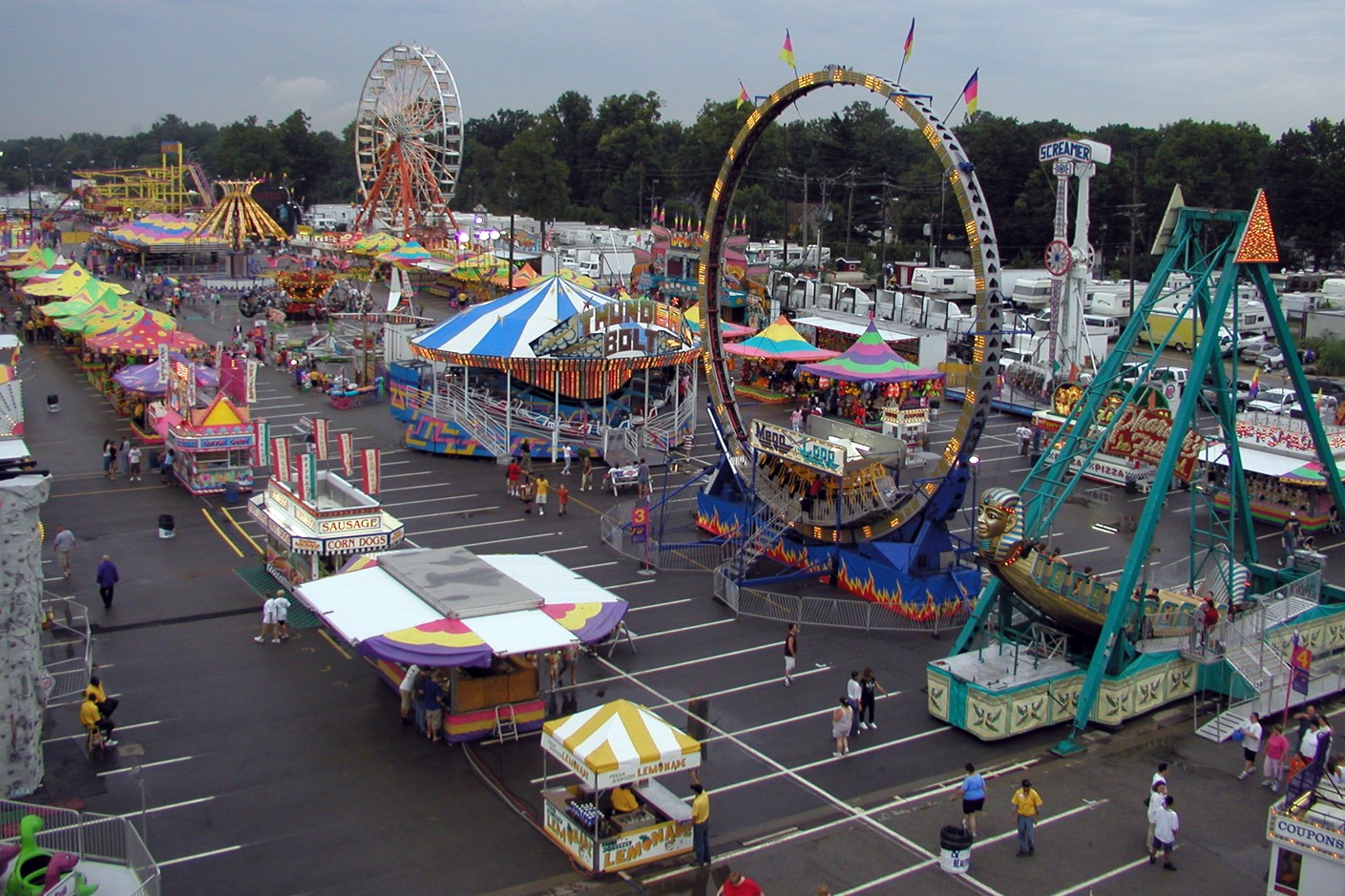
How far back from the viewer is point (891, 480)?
2450cm

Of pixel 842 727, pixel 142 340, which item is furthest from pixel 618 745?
pixel 142 340

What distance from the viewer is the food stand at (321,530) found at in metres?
22.8

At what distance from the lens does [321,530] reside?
22828 mm

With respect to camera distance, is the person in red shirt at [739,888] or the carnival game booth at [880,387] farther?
the carnival game booth at [880,387]

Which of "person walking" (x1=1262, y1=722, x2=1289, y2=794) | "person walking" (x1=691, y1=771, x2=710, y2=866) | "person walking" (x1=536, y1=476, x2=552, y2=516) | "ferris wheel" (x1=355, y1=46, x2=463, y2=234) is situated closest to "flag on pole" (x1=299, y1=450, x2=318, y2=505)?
"person walking" (x1=536, y1=476, x2=552, y2=516)

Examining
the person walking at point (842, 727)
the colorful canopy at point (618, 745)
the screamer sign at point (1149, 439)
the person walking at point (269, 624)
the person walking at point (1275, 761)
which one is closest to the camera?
the colorful canopy at point (618, 745)

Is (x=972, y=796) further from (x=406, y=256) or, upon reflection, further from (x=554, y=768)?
(x=406, y=256)

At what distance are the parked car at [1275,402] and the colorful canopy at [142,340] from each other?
35.1m

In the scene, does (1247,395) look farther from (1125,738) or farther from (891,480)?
(1125,738)

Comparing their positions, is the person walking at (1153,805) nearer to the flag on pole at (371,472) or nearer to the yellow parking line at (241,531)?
the flag on pole at (371,472)

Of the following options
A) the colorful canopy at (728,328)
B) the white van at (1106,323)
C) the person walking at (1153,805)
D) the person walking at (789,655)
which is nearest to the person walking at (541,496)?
the person walking at (789,655)

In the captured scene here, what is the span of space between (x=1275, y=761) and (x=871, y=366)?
83.7 feet

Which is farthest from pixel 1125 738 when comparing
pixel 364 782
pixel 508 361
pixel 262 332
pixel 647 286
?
pixel 262 332

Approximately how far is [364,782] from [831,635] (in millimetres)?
9230
